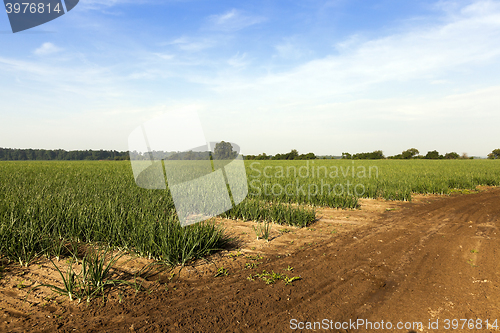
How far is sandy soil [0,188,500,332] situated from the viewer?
2334 millimetres

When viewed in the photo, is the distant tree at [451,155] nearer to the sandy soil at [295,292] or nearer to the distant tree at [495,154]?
the distant tree at [495,154]

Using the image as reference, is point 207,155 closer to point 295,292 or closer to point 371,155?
point 295,292

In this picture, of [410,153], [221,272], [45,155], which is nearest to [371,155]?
[410,153]

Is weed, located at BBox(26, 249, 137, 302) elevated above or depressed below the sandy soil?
above

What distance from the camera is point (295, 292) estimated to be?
2867 mm

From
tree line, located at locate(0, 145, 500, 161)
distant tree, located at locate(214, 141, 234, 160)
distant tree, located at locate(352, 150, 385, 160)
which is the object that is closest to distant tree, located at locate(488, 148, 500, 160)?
tree line, located at locate(0, 145, 500, 161)

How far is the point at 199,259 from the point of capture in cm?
383

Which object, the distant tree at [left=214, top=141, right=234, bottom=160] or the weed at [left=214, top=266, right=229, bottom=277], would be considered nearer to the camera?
the weed at [left=214, top=266, right=229, bottom=277]

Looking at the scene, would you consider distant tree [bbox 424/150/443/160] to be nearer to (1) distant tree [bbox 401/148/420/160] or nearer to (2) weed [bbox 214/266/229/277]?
(1) distant tree [bbox 401/148/420/160]

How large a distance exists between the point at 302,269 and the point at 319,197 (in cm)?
501

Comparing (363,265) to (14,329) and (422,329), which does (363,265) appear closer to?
(422,329)

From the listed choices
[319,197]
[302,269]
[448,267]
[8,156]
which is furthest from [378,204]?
[8,156]

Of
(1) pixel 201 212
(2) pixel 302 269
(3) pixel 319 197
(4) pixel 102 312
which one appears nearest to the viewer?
(4) pixel 102 312

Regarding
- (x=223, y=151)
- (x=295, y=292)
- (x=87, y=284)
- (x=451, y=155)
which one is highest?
(x=451, y=155)
